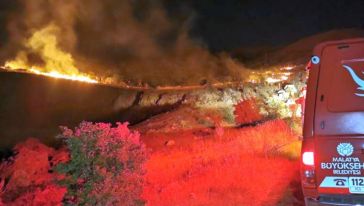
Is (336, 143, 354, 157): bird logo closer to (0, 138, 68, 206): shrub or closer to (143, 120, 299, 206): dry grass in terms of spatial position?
(143, 120, 299, 206): dry grass

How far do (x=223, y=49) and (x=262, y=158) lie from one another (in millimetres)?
38825

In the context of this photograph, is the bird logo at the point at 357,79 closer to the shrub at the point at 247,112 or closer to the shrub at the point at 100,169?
the shrub at the point at 100,169

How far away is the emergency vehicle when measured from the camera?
570 centimetres

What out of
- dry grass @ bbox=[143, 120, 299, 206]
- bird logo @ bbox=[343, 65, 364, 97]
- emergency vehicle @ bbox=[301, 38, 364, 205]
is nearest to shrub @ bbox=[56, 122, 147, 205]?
dry grass @ bbox=[143, 120, 299, 206]

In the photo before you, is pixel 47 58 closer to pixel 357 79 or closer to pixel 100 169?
pixel 100 169

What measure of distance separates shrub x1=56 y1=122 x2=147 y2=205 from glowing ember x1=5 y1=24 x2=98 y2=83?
68.0 ft

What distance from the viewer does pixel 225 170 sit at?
36.2ft

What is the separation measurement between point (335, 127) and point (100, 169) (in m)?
3.50

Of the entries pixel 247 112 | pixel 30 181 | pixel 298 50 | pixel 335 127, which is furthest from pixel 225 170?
pixel 298 50

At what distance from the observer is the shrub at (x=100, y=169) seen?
746 cm

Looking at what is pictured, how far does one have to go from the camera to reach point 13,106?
25.7 m

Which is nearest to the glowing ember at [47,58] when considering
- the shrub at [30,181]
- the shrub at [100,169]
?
the shrub at [30,181]

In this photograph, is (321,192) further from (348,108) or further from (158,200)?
(158,200)

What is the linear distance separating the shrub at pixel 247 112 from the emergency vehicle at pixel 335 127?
443 inches
